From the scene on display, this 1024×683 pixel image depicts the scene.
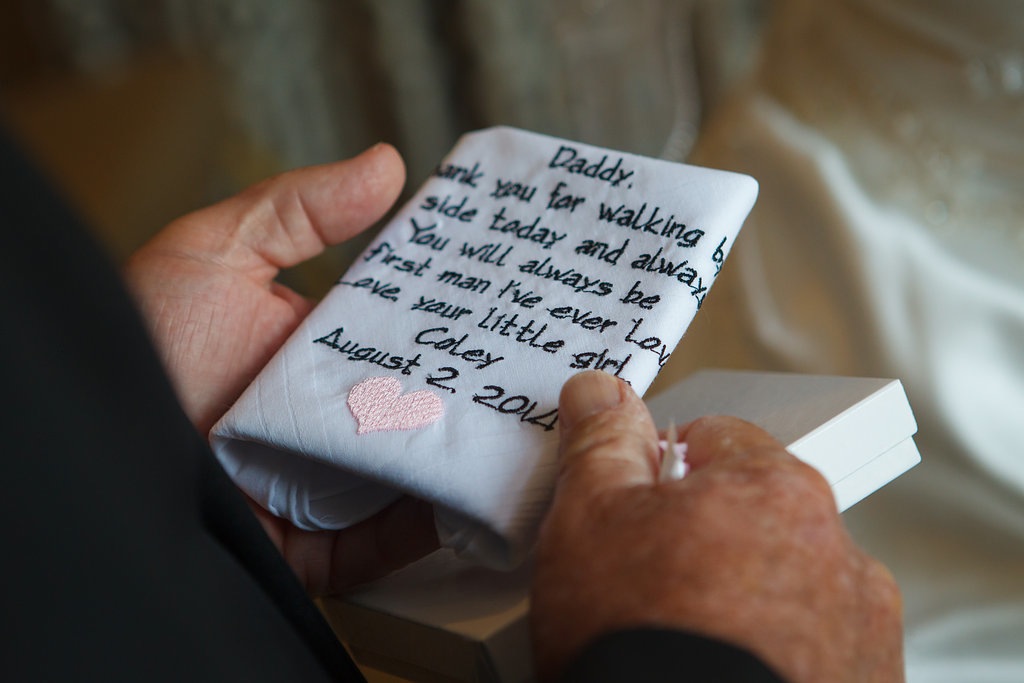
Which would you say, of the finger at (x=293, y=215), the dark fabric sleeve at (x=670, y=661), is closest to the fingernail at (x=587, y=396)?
the dark fabric sleeve at (x=670, y=661)

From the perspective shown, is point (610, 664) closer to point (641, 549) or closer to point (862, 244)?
point (641, 549)

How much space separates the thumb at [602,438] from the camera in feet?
1.42

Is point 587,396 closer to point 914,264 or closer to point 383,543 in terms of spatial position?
point 383,543

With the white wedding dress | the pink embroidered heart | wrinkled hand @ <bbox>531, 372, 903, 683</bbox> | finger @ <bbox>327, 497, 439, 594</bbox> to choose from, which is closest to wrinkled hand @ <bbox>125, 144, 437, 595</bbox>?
finger @ <bbox>327, 497, 439, 594</bbox>

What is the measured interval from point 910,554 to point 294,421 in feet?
1.60

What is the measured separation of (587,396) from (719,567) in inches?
4.8

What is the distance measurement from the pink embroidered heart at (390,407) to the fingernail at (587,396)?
3.1 inches

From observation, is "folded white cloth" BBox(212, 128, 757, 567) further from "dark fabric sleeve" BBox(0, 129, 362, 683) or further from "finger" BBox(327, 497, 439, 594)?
"dark fabric sleeve" BBox(0, 129, 362, 683)

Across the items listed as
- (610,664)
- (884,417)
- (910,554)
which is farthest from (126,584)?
(910,554)

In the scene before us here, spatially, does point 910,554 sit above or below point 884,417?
below

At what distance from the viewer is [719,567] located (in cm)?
38

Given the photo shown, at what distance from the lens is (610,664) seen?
0.36 meters

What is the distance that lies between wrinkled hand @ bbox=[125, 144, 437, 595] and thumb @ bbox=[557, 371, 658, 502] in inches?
7.5

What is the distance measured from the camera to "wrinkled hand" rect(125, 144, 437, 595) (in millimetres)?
641
